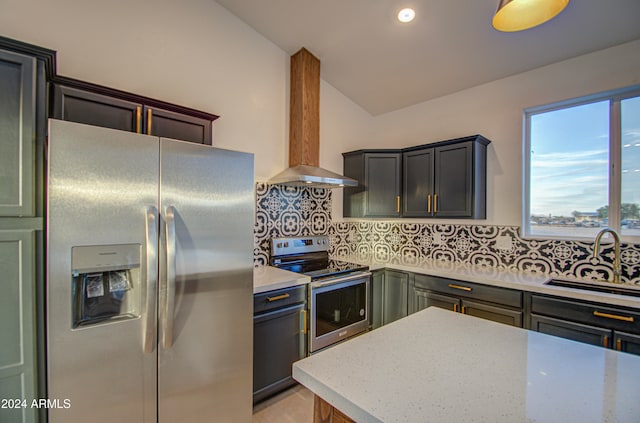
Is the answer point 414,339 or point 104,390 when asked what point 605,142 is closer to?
point 414,339

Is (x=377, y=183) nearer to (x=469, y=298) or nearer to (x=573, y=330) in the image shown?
(x=469, y=298)

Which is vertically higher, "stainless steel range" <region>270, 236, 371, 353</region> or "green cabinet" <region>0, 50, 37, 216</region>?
"green cabinet" <region>0, 50, 37, 216</region>

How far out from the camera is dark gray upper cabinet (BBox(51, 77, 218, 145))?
165 centimetres

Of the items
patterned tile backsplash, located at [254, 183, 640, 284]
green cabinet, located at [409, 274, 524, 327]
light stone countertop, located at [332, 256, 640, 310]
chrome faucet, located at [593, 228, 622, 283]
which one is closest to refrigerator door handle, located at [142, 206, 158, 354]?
patterned tile backsplash, located at [254, 183, 640, 284]

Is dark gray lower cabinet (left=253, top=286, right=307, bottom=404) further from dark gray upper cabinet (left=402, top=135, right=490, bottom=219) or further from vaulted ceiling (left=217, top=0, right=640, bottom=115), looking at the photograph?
vaulted ceiling (left=217, top=0, right=640, bottom=115)

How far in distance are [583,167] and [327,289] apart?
249 cm

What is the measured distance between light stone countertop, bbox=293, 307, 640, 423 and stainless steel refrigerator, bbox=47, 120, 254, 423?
0.96 m

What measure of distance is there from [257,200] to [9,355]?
6.13ft

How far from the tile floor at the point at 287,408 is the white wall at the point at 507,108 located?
197cm

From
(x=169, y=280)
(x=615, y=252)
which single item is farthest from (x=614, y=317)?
(x=169, y=280)

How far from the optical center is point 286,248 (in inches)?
115

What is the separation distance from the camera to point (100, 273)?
1.42 meters

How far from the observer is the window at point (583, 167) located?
2.31 metres

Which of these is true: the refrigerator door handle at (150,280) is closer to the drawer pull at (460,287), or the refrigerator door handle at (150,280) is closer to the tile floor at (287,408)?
the tile floor at (287,408)
